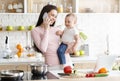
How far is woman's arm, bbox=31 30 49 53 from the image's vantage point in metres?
3.25

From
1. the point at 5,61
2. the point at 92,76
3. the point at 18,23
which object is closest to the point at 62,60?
the point at 92,76

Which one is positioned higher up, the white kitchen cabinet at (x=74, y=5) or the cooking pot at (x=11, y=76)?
the white kitchen cabinet at (x=74, y=5)

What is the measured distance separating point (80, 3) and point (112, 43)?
40.8 inches

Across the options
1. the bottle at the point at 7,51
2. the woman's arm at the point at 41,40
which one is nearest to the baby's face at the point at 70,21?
the woman's arm at the point at 41,40

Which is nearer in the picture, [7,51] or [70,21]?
[70,21]

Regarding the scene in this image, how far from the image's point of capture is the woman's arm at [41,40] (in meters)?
3.25

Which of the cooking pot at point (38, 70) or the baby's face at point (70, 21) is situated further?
the baby's face at point (70, 21)

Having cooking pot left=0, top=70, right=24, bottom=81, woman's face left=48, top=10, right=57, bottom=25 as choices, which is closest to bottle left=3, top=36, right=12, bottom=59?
woman's face left=48, top=10, right=57, bottom=25

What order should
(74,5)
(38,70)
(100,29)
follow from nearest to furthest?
1. (38,70)
2. (74,5)
3. (100,29)

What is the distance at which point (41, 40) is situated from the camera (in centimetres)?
331

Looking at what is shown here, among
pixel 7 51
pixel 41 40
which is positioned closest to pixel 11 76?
pixel 41 40

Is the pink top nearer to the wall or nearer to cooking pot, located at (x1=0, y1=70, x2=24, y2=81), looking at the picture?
cooking pot, located at (x1=0, y1=70, x2=24, y2=81)

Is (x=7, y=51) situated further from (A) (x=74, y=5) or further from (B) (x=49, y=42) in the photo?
(B) (x=49, y=42)

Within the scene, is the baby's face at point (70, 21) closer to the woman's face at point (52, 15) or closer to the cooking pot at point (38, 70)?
the woman's face at point (52, 15)
